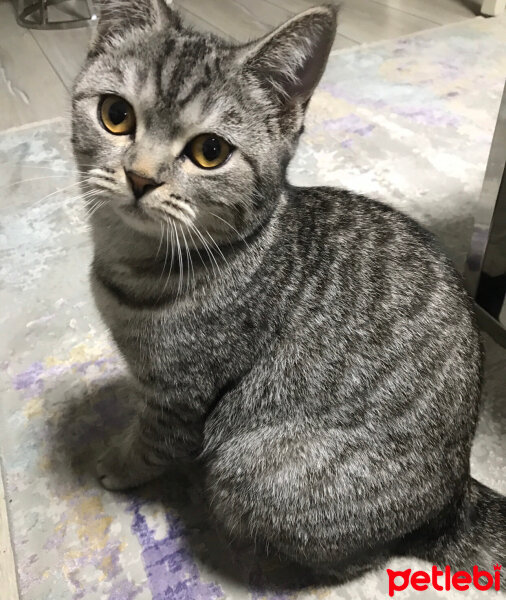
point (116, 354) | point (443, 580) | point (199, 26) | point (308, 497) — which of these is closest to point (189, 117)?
point (308, 497)

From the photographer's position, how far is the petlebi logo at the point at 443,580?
3.17 ft

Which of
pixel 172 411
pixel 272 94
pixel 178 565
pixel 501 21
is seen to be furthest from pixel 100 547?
pixel 501 21

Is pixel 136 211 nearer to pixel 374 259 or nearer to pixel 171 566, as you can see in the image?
pixel 374 259

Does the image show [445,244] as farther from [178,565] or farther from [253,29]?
[253,29]

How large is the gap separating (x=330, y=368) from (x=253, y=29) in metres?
2.23

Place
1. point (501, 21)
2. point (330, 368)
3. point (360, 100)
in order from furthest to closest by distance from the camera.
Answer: point (501, 21) → point (360, 100) → point (330, 368)

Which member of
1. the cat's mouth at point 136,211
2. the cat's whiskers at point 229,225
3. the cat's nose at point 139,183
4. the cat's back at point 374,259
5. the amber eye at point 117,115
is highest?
the amber eye at point 117,115

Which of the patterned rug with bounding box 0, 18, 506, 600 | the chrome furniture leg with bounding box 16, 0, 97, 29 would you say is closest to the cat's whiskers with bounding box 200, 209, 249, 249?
the patterned rug with bounding box 0, 18, 506, 600

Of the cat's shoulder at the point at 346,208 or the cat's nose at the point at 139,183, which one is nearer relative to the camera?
the cat's nose at the point at 139,183

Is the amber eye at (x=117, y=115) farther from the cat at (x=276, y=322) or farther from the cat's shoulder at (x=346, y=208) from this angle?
the cat's shoulder at (x=346, y=208)

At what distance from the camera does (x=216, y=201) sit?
81 cm

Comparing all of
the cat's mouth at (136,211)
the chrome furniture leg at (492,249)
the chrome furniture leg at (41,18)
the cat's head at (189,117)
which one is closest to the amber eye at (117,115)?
the cat's head at (189,117)

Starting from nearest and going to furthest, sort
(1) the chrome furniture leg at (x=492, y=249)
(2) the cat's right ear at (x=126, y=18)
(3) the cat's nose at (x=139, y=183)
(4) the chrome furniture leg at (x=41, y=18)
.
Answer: (3) the cat's nose at (x=139, y=183), (2) the cat's right ear at (x=126, y=18), (1) the chrome furniture leg at (x=492, y=249), (4) the chrome furniture leg at (x=41, y=18)

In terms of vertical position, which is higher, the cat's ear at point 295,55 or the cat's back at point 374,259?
the cat's ear at point 295,55
